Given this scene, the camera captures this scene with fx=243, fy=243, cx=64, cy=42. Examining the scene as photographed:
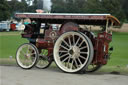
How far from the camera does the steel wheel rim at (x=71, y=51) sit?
7004mm

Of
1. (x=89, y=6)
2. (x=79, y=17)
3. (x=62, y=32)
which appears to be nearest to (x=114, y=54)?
(x=62, y=32)

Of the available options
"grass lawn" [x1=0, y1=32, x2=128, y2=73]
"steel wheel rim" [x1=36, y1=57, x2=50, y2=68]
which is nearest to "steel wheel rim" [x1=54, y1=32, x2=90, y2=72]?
"steel wheel rim" [x1=36, y1=57, x2=50, y2=68]

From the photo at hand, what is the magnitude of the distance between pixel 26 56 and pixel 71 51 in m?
1.68

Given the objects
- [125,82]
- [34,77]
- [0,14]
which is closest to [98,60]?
[125,82]

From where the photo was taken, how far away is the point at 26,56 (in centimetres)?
798

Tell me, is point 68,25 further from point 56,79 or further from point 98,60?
point 56,79

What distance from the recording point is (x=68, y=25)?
7.48m

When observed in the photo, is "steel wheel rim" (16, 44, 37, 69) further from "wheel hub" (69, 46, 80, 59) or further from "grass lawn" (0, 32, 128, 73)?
"grass lawn" (0, 32, 128, 73)

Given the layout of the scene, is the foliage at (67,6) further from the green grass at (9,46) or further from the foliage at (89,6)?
the green grass at (9,46)

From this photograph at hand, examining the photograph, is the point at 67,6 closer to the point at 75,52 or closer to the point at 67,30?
the point at 67,30

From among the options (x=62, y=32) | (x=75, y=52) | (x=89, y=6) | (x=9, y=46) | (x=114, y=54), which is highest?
(x=62, y=32)

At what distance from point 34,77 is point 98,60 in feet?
6.23

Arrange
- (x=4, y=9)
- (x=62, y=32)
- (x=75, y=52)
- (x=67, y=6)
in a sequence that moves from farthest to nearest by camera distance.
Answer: (x=4, y=9) < (x=67, y=6) < (x=62, y=32) < (x=75, y=52)

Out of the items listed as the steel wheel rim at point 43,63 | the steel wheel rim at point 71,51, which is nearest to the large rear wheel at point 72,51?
the steel wheel rim at point 71,51
